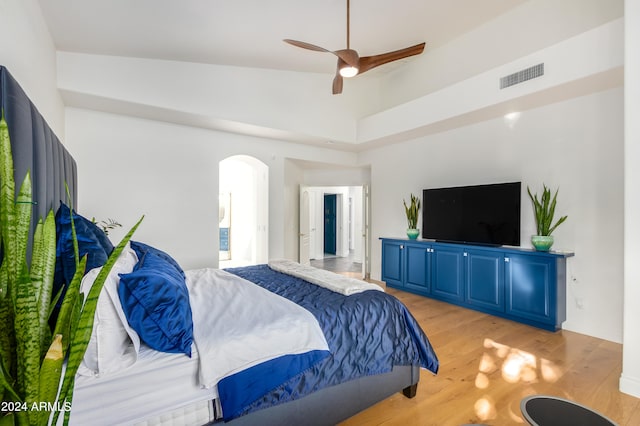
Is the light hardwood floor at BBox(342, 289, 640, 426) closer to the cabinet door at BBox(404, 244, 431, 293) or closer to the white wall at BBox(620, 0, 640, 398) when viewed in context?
the white wall at BBox(620, 0, 640, 398)

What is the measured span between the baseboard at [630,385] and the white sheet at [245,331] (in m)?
2.20

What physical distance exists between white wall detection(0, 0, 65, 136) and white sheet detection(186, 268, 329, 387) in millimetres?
1676

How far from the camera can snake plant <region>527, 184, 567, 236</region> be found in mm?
3291

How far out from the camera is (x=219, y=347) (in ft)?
4.57

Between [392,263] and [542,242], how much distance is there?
A: 2085mm

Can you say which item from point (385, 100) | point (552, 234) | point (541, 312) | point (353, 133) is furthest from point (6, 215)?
point (385, 100)

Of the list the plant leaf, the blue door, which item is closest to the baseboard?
the plant leaf

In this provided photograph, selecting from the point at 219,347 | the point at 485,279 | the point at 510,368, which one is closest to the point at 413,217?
the point at 485,279

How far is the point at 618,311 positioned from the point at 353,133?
3.96 metres

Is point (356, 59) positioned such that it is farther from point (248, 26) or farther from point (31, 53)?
point (31, 53)

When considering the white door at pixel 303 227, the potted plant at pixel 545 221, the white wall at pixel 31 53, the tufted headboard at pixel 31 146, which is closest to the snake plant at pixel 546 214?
the potted plant at pixel 545 221

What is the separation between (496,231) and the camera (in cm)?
378

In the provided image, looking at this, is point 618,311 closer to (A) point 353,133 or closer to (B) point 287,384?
(B) point 287,384

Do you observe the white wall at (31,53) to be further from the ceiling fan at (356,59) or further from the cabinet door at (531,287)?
the cabinet door at (531,287)
